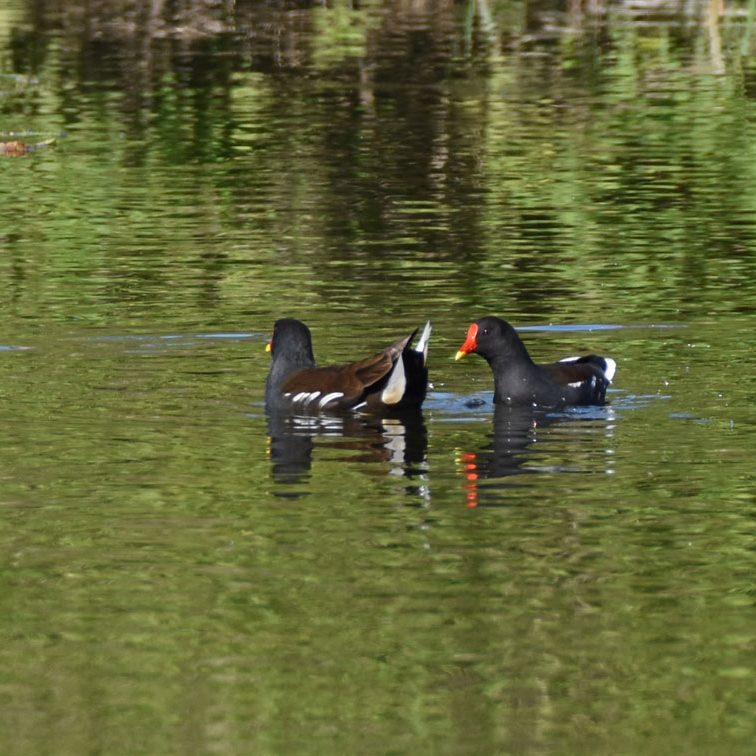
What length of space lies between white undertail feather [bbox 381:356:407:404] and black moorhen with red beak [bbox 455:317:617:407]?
31.1 inches

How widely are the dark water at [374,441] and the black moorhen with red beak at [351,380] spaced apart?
17 cm

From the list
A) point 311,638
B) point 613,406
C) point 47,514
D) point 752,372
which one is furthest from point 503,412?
point 311,638

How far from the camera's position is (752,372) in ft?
43.1

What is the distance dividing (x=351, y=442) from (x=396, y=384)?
53 centimetres

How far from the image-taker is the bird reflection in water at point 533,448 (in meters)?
10.9

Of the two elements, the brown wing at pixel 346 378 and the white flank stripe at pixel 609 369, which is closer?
the brown wing at pixel 346 378

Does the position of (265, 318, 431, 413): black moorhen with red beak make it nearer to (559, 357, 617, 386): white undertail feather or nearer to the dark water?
the dark water

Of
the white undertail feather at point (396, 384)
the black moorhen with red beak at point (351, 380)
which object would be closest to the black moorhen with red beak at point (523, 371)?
the black moorhen with red beak at point (351, 380)

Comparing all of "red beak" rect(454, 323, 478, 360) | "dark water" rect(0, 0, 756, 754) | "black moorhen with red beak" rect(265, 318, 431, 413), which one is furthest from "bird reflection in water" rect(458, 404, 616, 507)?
"black moorhen with red beak" rect(265, 318, 431, 413)

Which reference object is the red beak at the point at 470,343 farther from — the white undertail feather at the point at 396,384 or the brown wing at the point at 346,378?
the white undertail feather at the point at 396,384

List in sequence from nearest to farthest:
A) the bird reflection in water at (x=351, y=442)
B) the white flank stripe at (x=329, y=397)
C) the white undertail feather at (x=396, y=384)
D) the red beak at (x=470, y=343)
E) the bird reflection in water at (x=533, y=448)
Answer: the bird reflection in water at (x=533, y=448) → the bird reflection in water at (x=351, y=442) → the white undertail feather at (x=396, y=384) → the white flank stripe at (x=329, y=397) → the red beak at (x=470, y=343)

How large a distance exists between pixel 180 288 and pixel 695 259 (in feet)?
14.1

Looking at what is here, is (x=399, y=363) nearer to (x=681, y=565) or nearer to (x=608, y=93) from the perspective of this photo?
(x=681, y=565)

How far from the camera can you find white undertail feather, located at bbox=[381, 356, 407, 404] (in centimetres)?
1244
